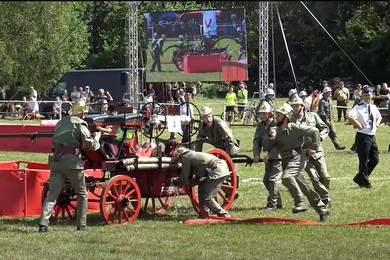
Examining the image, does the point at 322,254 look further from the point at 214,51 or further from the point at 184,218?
the point at 214,51

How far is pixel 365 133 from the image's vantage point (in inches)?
671

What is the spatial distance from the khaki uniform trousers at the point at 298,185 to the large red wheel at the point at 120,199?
6.85 feet

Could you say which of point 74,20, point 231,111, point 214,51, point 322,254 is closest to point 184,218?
point 322,254

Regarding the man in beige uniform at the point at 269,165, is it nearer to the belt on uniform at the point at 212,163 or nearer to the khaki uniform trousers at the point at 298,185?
the khaki uniform trousers at the point at 298,185

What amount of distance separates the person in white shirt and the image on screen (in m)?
21.1

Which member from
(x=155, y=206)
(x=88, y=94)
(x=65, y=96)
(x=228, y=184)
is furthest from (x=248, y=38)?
(x=228, y=184)

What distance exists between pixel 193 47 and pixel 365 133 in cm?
2256

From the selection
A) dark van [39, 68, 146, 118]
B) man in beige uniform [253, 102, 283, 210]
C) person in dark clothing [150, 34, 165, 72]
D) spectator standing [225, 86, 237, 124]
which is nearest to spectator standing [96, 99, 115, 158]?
man in beige uniform [253, 102, 283, 210]

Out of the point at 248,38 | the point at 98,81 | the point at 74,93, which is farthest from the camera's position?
the point at 248,38

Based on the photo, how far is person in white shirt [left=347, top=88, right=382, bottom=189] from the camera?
16.8 metres

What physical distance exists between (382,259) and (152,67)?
2989 cm

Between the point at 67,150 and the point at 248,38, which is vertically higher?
the point at 248,38

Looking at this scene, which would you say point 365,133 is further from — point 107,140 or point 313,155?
point 107,140

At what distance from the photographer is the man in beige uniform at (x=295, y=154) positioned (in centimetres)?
1295
